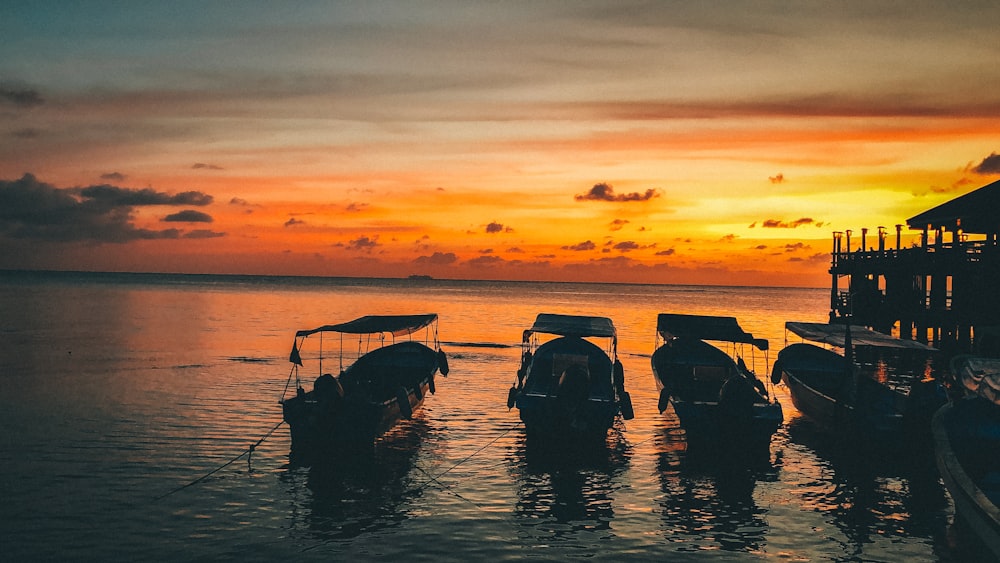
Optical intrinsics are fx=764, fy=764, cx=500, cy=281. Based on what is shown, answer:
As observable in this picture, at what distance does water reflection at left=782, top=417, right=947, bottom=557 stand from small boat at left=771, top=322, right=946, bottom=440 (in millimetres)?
679

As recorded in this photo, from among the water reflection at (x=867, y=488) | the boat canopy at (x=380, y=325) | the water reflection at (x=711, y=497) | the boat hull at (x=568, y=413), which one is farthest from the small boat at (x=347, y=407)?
the water reflection at (x=867, y=488)

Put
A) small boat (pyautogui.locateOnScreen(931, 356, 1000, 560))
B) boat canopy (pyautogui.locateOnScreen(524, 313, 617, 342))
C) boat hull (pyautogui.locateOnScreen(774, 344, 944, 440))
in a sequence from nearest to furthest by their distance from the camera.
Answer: small boat (pyautogui.locateOnScreen(931, 356, 1000, 560)), boat hull (pyautogui.locateOnScreen(774, 344, 944, 440)), boat canopy (pyautogui.locateOnScreen(524, 313, 617, 342))

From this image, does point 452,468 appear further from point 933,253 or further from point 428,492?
point 933,253

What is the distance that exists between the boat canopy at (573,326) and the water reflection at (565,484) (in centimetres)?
428

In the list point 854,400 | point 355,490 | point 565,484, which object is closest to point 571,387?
point 565,484

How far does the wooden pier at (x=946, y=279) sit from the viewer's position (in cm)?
3606

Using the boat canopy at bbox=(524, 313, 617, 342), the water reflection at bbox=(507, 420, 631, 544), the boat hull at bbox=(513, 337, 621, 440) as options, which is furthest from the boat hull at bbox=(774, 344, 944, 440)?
the boat canopy at bbox=(524, 313, 617, 342)

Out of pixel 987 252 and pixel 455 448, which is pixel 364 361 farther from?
pixel 987 252

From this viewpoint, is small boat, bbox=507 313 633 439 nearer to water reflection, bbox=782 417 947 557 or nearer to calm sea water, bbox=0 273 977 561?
calm sea water, bbox=0 273 977 561

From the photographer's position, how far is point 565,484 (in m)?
19.1

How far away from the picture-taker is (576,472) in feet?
Result: 66.3

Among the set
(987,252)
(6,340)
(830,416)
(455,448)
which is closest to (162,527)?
(455,448)

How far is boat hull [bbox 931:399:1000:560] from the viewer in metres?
14.3

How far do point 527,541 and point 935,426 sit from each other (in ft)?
32.5
